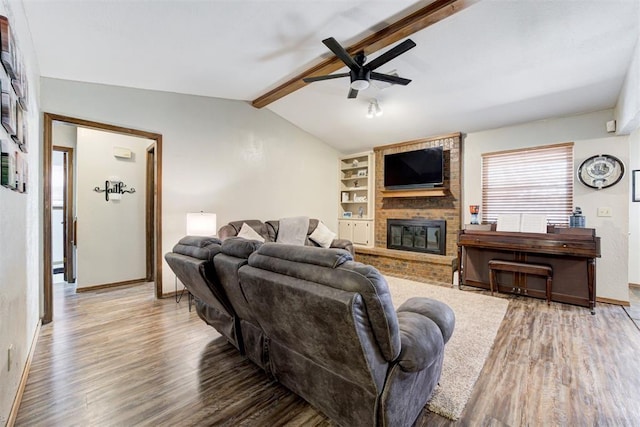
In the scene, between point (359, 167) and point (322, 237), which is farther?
point (359, 167)

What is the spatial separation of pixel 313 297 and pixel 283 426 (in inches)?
34.0

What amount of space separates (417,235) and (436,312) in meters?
4.00

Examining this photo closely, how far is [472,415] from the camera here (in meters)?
1.63

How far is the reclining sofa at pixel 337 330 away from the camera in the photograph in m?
1.17

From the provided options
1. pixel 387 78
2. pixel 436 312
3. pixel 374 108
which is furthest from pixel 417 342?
pixel 374 108

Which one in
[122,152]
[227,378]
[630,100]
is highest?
[630,100]

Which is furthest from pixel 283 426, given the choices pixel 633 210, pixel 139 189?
pixel 633 210

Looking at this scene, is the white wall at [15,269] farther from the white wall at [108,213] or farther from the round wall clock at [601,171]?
the round wall clock at [601,171]

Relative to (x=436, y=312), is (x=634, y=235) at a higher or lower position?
higher

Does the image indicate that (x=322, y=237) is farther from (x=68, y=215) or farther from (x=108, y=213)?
(x=68, y=215)

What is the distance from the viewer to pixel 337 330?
1.19 metres

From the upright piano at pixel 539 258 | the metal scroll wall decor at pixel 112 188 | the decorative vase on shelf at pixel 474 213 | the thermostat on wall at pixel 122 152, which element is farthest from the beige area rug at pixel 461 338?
the thermostat on wall at pixel 122 152

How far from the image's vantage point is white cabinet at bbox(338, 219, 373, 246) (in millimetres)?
6172

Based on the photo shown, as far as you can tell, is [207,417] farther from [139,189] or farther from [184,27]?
[139,189]
